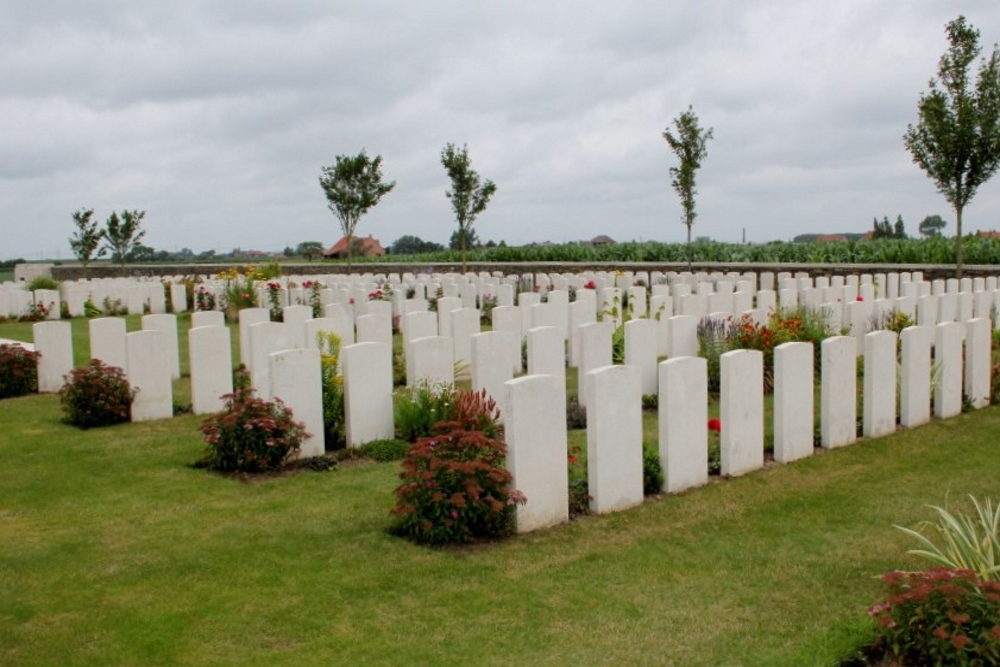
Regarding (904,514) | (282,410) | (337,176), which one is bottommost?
(904,514)

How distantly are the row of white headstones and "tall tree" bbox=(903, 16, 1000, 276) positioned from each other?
956cm

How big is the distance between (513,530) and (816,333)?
22.9 feet

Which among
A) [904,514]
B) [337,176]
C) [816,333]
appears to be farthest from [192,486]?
[337,176]

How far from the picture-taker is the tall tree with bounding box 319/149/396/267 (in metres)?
30.2

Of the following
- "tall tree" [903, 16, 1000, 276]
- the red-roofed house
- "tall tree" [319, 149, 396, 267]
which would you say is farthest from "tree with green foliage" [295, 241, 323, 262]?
"tall tree" [903, 16, 1000, 276]

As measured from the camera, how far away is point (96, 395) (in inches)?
350

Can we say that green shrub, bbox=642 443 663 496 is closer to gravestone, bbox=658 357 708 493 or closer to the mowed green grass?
gravestone, bbox=658 357 708 493

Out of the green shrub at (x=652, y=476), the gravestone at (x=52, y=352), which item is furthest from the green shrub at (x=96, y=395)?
the green shrub at (x=652, y=476)

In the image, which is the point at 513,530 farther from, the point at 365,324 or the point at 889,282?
the point at 889,282

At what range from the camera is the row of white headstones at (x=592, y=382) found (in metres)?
6.02

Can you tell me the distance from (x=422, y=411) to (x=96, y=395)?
3.43 m

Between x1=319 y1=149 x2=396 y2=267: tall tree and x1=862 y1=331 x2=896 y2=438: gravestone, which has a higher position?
x1=319 y1=149 x2=396 y2=267: tall tree

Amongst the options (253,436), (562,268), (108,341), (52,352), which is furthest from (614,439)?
(562,268)

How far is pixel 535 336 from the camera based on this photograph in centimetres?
946
